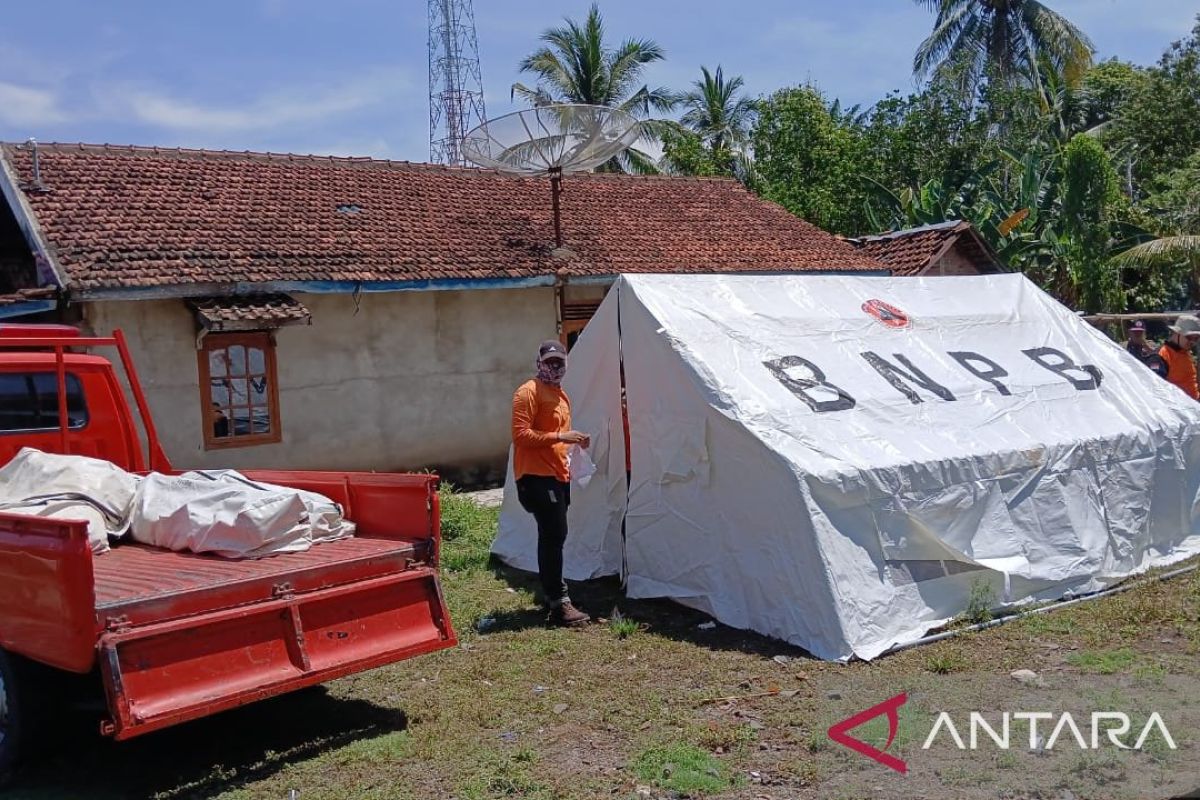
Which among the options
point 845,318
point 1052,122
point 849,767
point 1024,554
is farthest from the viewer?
point 1052,122

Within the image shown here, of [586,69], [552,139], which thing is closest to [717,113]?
[586,69]

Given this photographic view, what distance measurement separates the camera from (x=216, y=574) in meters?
5.11

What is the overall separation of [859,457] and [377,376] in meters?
8.71

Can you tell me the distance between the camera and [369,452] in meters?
14.2

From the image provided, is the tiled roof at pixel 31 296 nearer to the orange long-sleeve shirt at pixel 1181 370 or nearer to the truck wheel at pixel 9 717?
the truck wheel at pixel 9 717

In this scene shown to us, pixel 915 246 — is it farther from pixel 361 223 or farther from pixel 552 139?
pixel 361 223

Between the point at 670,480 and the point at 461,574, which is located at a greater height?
the point at 670,480

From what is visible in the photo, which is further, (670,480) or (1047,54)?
(1047,54)

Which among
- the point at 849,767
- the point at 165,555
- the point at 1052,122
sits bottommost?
the point at 849,767

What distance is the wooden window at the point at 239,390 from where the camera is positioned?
12.9 metres

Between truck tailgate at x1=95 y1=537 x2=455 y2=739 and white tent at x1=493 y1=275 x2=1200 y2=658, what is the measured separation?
2215 mm

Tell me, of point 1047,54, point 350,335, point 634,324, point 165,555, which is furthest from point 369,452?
point 1047,54

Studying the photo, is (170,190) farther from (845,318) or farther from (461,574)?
(845,318)

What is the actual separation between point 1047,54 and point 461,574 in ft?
111
